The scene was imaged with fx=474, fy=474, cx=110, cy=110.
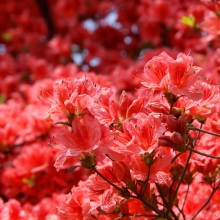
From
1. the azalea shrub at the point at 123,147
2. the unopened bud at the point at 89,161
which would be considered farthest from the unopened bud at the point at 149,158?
the unopened bud at the point at 89,161

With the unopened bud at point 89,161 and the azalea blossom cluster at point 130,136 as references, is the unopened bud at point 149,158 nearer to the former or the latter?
the azalea blossom cluster at point 130,136

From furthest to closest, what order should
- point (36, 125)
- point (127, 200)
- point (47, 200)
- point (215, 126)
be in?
1. point (36, 125)
2. point (47, 200)
3. point (215, 126)
4. point (127, 200)

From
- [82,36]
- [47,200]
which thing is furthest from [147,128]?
[82,36]

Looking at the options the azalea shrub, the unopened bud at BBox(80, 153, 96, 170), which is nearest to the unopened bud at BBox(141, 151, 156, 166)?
the azalea shrub

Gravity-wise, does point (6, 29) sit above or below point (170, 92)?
below

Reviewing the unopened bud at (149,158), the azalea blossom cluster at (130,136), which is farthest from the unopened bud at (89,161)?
the unopened bud at (149,158)

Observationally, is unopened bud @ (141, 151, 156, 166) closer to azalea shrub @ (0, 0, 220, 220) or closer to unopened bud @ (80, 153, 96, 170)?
azalea shrub @ (0, 0, 220, 220)

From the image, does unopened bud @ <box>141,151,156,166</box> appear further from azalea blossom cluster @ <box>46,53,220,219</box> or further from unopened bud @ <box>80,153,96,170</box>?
unopened bud @ <box>80,153,96,170</box>

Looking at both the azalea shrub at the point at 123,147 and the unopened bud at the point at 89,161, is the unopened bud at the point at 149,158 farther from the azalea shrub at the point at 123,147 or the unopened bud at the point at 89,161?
the unopened bud at the point at 89,161

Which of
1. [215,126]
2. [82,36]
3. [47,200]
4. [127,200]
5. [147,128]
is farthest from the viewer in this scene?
[82,36]

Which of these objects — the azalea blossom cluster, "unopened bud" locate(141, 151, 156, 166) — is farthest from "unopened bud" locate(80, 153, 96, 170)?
"unopened bud" locate(141, 151, 156, 166)

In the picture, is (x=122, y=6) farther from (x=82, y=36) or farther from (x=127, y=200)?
(x=127, y=200)

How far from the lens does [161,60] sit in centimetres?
127

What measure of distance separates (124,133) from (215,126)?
0.36m
